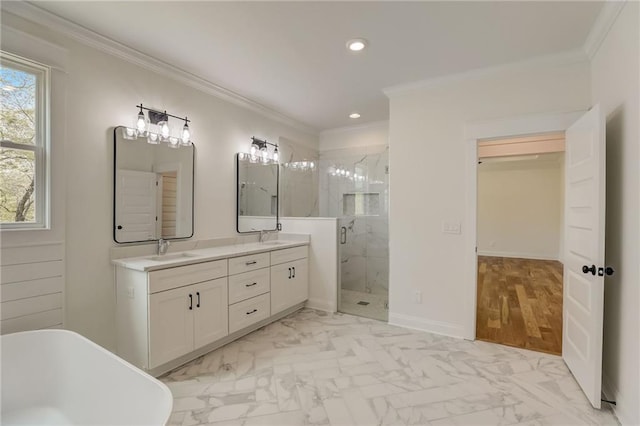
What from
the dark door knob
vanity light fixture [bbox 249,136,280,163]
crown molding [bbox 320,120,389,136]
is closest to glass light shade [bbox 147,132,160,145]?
vanity light fixture [bbox 249,136,280,163]

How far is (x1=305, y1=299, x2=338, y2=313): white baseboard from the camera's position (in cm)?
391

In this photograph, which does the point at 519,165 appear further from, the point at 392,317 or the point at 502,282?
the point at 392,317

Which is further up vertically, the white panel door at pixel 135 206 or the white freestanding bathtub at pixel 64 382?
the white panel door at pixel 135 206

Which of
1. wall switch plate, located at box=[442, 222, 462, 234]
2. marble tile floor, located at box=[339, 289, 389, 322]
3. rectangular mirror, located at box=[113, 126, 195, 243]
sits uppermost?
rectangular mirror, located at box=[113, 126, 195, 243]

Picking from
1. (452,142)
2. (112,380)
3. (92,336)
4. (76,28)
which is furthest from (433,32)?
(92,336)

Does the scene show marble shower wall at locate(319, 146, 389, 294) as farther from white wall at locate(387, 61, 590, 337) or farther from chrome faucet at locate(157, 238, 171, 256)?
chrome faucet at locate(157, 238, 171, 256)

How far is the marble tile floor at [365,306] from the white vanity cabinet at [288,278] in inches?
23.0

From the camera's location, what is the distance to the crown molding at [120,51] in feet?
6.77

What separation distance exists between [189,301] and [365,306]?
2.36 meters

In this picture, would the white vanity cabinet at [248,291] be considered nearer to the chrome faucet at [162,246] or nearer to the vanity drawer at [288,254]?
the vanity drawer at [288,254]

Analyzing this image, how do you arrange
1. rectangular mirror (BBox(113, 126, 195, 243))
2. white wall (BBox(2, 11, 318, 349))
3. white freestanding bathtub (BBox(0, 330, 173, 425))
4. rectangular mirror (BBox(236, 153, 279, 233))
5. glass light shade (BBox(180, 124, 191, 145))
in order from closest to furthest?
white freestanding bathtub (BBox(0, 330, 173, 425)) < white wall (BBox(2, 11, 318, 349)) < rectangular mirror (BBox(113, 126, 195, 243)) < glass light shade (BBox(180, 124, 191, 145)) < rectangular mirror (BBox(236, 153, 279, 233))

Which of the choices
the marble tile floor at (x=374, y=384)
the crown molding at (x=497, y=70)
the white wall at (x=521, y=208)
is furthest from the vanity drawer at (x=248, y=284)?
the white wall at (x=521, y=208)

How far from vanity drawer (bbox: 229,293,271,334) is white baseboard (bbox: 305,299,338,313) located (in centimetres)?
83

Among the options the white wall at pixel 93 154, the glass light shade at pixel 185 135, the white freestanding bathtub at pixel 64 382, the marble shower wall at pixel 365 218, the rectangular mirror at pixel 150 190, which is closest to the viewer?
the white freestanding bathtub at pixel 64 382
